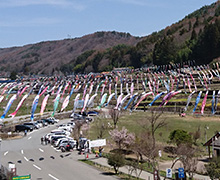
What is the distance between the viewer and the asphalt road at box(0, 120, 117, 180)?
21677 millimetres

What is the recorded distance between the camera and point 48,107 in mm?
66750

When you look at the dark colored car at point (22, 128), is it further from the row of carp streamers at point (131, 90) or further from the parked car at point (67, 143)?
the parked car at point (67, 143)

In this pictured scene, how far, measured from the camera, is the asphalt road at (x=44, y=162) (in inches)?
853

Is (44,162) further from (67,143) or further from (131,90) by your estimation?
(131,90)

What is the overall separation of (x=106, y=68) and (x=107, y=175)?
406 ft

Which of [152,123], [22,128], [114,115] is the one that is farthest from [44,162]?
[22,128]

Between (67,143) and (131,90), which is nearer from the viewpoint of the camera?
(67,143)

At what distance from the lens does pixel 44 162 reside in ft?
83.1

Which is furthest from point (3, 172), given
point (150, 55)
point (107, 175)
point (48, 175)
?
point (150, 55)

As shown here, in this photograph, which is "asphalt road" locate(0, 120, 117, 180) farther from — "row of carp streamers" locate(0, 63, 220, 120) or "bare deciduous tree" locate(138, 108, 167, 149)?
"bare deciduous tree" locate(138, 108, 167, 149)

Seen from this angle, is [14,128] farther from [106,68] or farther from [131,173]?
[106,68]

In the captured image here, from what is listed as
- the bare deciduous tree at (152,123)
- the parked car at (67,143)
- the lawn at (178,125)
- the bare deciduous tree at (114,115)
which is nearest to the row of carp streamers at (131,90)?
the bare deciduous tree at (114,115)

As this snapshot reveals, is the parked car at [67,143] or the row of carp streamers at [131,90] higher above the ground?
the row of carp streamers at [131,90]

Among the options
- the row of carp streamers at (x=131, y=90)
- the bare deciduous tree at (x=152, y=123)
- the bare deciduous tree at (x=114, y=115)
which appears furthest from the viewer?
the bare deciduous tree at (x=114, y=115)
